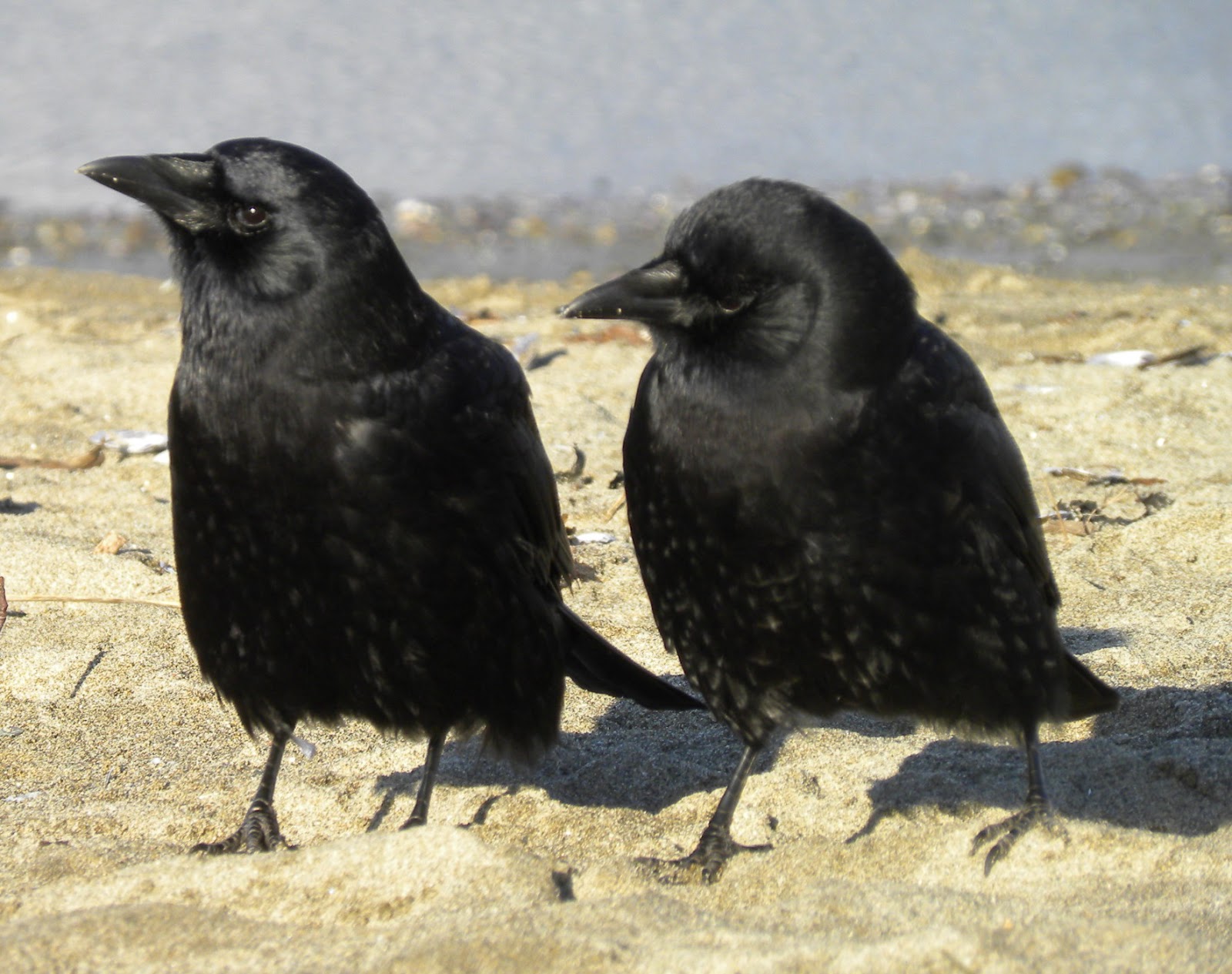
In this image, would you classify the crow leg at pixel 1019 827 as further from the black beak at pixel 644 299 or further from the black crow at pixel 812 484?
the black beak at pixel 644 299

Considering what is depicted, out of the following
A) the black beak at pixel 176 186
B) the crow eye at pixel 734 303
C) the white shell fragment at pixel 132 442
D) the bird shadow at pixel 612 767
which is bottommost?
the bird shadow at pixel 612 767

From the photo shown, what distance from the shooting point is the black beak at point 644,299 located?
296 cm

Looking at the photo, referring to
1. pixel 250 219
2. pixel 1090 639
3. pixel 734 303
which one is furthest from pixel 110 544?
pixel 1090 639

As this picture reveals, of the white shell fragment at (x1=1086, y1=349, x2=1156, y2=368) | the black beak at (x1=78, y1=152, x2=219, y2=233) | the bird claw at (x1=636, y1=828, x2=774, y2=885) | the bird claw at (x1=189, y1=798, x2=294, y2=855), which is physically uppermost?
the black beak at (x1=78, y1=152, x2=219, y2=233)

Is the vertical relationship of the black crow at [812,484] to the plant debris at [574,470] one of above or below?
above

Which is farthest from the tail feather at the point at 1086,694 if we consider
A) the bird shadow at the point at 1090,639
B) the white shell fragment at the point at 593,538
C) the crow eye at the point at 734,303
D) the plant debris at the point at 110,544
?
the plant debris at the point at 110,544

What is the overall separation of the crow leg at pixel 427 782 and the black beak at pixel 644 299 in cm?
102

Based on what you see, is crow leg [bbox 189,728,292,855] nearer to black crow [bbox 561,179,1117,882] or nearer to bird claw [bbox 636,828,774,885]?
bird claw [bbox 636,828,774,885]

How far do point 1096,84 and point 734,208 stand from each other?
55.8ft

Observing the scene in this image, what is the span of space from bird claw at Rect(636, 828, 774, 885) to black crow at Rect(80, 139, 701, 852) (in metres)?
0.56

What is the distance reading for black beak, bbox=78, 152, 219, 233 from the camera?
3031mm

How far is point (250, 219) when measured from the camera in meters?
3.04

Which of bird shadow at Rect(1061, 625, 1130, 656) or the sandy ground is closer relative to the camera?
the sandy ground

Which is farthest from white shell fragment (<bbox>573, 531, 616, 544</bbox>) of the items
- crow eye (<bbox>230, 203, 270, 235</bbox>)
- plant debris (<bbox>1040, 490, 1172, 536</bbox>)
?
crow eye (<bbox>230, 203, 270, 235</bbox>)
